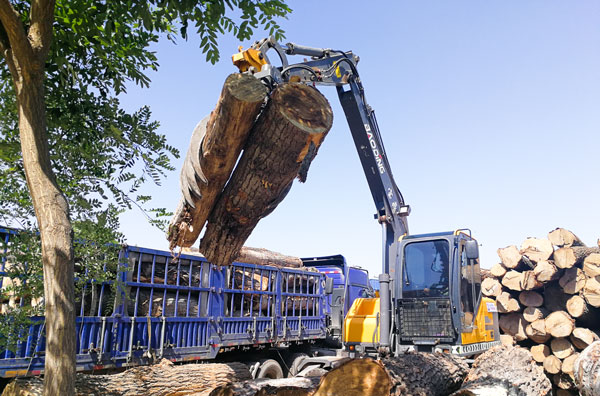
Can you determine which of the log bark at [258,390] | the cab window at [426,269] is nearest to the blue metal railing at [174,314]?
the log bark at [258,390]

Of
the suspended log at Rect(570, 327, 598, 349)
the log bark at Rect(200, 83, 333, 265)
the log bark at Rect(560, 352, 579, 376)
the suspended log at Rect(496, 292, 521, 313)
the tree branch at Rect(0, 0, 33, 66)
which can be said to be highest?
the tree branch at Rect(0, 0, 33, 66)

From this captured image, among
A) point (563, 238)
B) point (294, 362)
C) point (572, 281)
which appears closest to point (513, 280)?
point (572, 281)

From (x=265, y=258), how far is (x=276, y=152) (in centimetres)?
592

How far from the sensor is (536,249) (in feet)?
31.2

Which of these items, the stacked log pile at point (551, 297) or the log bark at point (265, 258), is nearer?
the log bark at point (265, 258)

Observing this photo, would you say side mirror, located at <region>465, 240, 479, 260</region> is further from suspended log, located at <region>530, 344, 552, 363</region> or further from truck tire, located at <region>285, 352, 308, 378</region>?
suspended log, located at <region>530, 344, 552, 363</region>

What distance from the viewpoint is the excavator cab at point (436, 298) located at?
651cm

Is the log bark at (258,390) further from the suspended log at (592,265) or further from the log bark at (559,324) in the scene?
the suspended log at (592,265)

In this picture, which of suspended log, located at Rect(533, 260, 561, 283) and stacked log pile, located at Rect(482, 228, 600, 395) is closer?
stacked log pile, located at Rect(482, 228, 600, 395)

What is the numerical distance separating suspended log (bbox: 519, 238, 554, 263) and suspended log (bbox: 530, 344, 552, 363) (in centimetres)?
170

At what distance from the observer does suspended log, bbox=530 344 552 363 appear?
9.03 metres

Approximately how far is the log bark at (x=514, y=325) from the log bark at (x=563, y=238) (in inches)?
66.7

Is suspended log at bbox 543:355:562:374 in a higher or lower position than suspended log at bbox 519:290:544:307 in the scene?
lower

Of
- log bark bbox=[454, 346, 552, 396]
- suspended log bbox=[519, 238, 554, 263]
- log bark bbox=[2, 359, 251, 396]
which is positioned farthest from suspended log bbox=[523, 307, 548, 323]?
log bark bbox=[2, 359, 251, 396]
